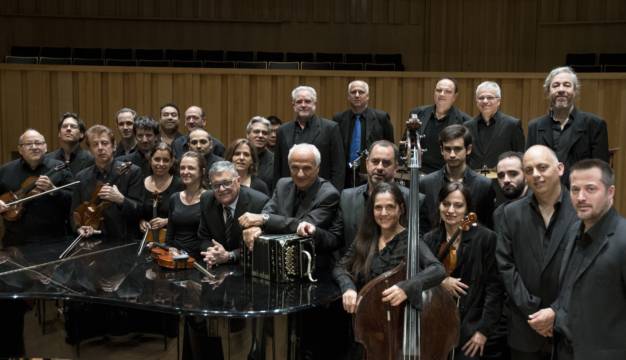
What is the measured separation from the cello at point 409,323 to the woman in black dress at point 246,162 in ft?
5.97

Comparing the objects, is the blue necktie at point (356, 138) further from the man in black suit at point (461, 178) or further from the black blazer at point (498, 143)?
the man in black suit at point (461, 178)

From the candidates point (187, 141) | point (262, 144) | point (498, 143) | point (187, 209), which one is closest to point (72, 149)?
point (187, 141)

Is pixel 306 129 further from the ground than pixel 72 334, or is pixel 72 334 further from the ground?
pixel 306 129

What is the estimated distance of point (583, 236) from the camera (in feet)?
8.95

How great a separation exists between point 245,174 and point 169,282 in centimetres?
133

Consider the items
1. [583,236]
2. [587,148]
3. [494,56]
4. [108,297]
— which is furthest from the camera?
[494,56]

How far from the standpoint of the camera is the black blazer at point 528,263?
10.1 feet

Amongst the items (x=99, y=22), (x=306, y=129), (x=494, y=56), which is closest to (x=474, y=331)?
(x=306, y=129)

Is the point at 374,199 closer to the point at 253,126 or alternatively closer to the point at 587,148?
the point at 587,148

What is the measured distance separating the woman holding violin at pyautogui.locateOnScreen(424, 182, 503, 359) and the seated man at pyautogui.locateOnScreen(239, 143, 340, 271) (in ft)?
2.06

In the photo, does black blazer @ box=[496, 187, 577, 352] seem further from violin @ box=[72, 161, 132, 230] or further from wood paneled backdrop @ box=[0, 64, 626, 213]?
wood paneled backdrop @ box=[0, 64, 626, 213]

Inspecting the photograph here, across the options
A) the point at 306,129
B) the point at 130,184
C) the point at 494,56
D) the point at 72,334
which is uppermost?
the point at 494,56

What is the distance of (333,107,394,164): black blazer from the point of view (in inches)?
221

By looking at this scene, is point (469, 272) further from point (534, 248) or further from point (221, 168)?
point (221, 168)
